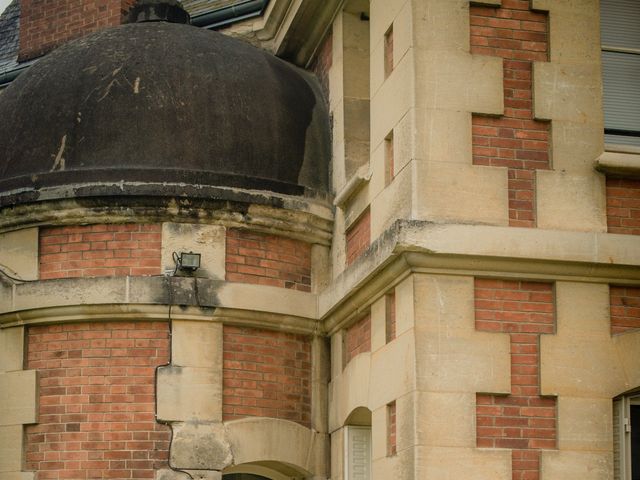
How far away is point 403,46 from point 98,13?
7182 mm

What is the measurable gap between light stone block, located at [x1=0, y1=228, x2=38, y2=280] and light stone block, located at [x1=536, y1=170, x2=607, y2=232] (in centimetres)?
438

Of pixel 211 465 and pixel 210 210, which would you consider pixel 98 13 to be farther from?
pixel 211 465

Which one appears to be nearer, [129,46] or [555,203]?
[555,203]

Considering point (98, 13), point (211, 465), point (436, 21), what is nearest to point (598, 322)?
point (436, 21)

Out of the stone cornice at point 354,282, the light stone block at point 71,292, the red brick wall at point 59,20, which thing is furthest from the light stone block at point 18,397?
the red brick wall at point 59,20

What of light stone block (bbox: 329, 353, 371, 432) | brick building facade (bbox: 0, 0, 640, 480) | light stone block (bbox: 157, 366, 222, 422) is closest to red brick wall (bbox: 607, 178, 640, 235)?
brick building facade (bbox: 0, 0, 640, 480)

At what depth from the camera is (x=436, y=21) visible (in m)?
10.2

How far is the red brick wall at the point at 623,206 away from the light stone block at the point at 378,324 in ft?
5.75

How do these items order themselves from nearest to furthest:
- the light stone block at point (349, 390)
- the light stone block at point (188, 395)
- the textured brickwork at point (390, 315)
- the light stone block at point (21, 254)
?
the textured brickwork at point (390, 315) → the light stone block at point (349, 390) → the light stone block at point (188, 395) → the light stone block at point (21, 254)

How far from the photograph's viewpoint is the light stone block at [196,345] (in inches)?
446

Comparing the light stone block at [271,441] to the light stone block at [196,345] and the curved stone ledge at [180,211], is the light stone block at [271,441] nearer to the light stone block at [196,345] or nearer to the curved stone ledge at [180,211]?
the light stone block at [196,345]

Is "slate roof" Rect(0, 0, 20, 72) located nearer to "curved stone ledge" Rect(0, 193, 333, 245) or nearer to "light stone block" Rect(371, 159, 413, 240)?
"curved stone ledge" Rect(0, 193, 333, 245)

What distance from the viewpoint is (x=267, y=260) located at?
1184 centimetres

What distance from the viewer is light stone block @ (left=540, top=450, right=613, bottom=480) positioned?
31.0 feet
